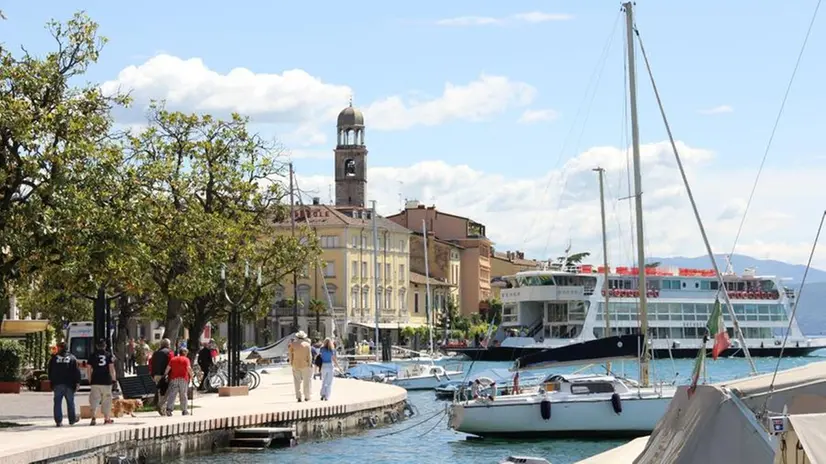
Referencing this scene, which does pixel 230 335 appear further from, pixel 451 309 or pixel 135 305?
pixel 451 309

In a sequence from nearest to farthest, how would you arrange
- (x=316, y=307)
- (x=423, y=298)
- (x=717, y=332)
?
(x=717, y=332)
(x=316, y=307)
(x=423, y=298)

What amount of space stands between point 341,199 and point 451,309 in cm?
2115

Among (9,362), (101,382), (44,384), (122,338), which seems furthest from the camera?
(122,338)

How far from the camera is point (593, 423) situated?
34.4 metres

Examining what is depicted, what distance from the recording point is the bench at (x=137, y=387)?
30625 millimetres

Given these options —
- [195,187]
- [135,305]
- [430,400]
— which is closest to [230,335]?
[195,187]

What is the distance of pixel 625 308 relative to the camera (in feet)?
361

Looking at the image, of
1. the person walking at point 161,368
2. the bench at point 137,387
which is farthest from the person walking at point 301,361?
the person walking at point 161,368

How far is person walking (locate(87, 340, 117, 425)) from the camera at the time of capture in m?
25.5

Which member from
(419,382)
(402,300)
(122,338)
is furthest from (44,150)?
(402,300)

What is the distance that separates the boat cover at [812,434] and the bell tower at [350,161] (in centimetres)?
14614

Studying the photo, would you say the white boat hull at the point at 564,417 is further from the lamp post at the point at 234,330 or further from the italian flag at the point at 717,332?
the italian flag at the point at 717,332

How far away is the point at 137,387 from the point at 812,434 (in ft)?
71.8

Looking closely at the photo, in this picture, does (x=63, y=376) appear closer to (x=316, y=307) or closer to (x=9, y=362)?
(x=9, y=362)
